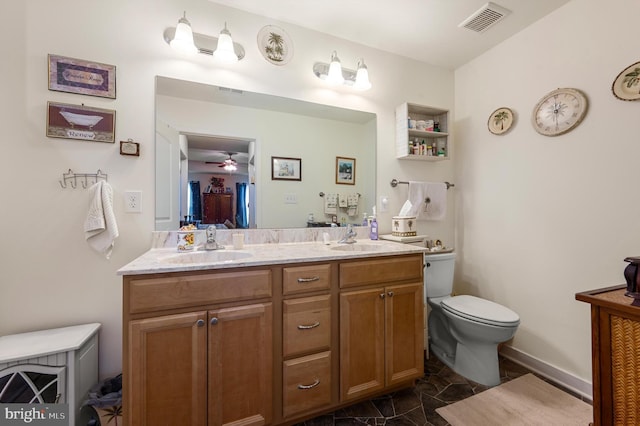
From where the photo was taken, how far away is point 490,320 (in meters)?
1.59

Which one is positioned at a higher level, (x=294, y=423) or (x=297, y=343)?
(x=297, y=343)

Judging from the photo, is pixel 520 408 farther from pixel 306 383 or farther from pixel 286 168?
pixel 286 168

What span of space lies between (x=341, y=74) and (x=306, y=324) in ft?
5.77

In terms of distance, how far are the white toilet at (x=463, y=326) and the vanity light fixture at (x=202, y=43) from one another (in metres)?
2.02

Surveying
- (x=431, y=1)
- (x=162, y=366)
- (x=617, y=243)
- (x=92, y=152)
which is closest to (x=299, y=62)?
(x=431, y=1)

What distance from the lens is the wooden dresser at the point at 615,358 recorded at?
88 cm

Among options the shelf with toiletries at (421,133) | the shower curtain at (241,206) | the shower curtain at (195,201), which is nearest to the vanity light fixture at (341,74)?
the shelf with toiletries at (421,133)

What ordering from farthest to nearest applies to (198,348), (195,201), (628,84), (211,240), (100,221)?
(195,201) → (211,240) → (628,84) → (100,221) → (198,348)

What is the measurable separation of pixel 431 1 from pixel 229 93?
1.45m

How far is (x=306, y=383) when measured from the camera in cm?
131

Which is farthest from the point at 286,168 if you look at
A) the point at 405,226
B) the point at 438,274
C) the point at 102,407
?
the point at 102,407

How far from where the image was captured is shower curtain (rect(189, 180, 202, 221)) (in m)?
1.68

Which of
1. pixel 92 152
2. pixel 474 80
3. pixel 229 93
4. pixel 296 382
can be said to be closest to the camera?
pixel 296 382

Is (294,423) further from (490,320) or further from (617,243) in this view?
(617,243)
